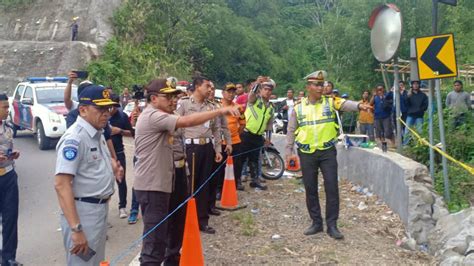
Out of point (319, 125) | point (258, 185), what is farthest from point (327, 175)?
point (258, 185)

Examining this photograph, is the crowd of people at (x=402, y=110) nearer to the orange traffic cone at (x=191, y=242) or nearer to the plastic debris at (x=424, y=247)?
the plastic debris at (x=424, y=247)

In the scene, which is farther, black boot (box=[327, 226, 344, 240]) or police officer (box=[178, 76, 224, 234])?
police officer (box=[178, 76, 224, 234])

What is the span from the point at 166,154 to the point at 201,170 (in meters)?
2.27

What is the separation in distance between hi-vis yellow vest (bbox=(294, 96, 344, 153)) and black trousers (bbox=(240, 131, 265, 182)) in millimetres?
3069

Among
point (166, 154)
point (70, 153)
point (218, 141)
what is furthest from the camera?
point (218, 141)

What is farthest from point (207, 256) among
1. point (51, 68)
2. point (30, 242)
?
point (51, 68)

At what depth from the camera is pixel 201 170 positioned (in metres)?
7.24

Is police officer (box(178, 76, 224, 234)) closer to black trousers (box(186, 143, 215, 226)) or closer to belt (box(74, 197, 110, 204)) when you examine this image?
black trousers (box(186, 143, 215, 226))

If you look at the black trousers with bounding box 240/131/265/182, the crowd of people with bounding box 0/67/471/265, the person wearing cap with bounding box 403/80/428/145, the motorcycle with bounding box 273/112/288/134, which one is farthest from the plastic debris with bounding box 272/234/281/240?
the motorcycle with bounding box 273/112/288/134

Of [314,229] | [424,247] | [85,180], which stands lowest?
[424,247]

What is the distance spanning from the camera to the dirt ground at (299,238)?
6043 mm

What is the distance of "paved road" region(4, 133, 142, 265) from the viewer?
6.45 meters

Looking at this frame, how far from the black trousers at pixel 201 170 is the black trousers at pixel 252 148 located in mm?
2480

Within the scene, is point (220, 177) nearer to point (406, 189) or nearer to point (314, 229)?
point (314, 229)
